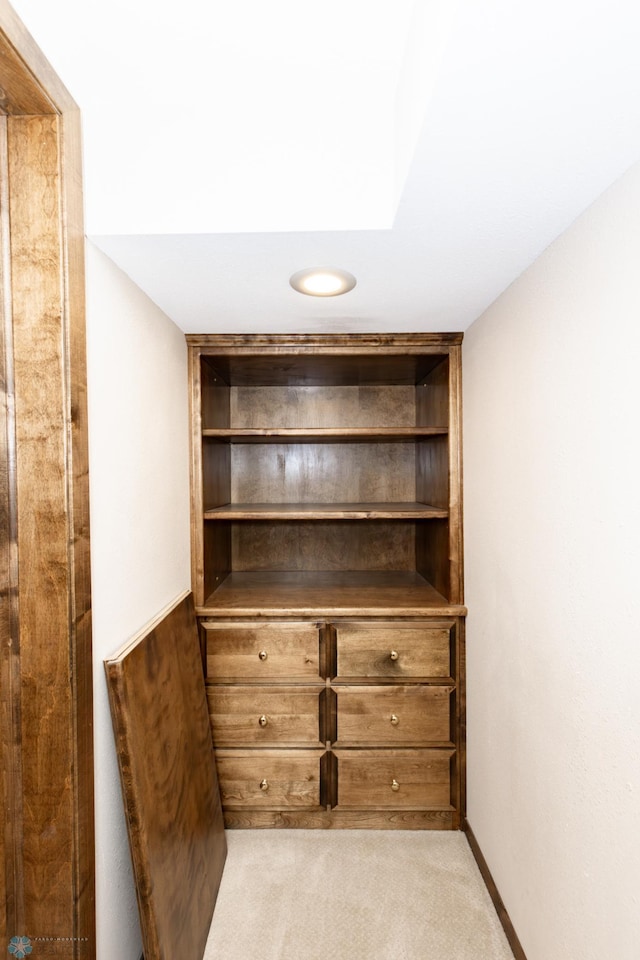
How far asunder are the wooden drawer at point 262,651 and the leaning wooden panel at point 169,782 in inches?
5.5

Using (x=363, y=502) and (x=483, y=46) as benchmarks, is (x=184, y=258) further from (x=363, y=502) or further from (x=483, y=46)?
(x=363, y=502)

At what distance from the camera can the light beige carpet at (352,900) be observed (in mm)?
1609

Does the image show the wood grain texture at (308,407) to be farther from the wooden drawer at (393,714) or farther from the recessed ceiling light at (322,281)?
the wooden drawer at (393,714)

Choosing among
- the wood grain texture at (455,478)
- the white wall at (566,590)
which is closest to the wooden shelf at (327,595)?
the wood grain texture at (455,478)

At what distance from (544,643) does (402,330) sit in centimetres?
131

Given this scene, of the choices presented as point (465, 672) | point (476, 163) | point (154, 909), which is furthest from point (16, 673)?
point (465, 672)

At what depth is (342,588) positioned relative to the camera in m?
2.39

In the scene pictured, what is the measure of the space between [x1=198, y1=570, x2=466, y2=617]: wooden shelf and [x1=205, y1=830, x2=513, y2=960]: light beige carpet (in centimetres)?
92

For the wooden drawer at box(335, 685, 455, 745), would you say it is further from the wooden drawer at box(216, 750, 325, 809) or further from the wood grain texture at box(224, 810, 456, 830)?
the wood grain texture at box(224, 810, 456, 830)

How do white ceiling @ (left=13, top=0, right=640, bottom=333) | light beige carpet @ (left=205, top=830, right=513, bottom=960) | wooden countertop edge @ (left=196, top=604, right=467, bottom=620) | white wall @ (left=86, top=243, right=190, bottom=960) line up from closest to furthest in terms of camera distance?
white ceiling @ (left=13, top=0, right=640, bottom=333) < white wall @ (left=86, top=243, right=190, bottom=960) < light beige carpet @ (left=205, top=830, right=513, bottom=960) < wooden countertop edge @ (left=196, top=604, right=467, bottom=620)

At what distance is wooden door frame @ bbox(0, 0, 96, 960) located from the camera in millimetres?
1070

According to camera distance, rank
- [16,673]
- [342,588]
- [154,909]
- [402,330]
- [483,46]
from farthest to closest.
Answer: [342,588] < [402,330] < [154,909] < [16,673] < [483,46]

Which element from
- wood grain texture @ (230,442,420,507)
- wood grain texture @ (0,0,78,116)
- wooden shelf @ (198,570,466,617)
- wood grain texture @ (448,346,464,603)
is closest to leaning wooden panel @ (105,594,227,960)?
wooden shelf @ (198,570,466,617)

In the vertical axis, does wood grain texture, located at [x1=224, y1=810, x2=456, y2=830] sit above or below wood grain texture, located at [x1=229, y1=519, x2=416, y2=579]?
below
